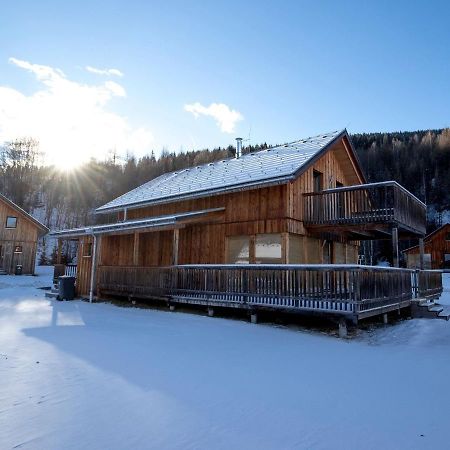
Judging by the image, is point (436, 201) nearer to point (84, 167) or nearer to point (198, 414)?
point (84, 167)

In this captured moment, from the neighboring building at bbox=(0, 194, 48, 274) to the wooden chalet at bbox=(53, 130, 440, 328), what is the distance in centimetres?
1614

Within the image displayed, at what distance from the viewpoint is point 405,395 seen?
4820 millimetres

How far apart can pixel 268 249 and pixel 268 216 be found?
1.22 metres

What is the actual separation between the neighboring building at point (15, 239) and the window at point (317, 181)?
25.2 m

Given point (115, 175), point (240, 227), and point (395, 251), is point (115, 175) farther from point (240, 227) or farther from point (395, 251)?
point (395, 251)

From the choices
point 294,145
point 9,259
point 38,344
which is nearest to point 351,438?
point 38,344

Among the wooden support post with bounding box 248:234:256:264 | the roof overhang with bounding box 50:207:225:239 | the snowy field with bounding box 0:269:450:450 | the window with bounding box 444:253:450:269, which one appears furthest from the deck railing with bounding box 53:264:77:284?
the window with bounding box 444:253:450:269

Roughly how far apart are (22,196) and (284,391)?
58.7 meters

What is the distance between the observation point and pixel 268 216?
14133mm

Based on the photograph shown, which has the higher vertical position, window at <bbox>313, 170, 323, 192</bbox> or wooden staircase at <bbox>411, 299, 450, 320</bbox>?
window at <bbox>313, 170, 323, 192</bbox>

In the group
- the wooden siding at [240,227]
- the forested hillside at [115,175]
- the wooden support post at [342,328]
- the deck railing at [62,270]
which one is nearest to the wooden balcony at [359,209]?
the wooden siding at [240,227]

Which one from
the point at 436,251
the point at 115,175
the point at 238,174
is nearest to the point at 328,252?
the point at 238,174

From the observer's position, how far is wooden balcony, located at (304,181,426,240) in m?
13.0

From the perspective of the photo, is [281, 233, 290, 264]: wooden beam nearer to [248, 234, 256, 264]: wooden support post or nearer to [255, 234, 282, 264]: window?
[255, 234, 282, 264]: window
